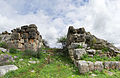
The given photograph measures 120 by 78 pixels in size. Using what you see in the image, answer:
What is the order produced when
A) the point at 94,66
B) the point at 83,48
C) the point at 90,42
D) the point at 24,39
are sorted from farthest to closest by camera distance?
the point at 24,39 < the point at 90,42 < the point at 83,48 < the point at 94,66

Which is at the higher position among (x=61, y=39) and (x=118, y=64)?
(x=61, y=39)

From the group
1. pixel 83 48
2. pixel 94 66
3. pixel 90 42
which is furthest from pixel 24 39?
pixel 94 66

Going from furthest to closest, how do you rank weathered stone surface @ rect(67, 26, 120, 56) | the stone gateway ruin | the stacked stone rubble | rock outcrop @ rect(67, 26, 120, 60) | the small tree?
the small tree < the stone gateway ruin < weathered stone surface @ rect(67, 26, 120, 56) < rock outcrop @ rect(67, 26, 120, 60) < the stacked stone rubble

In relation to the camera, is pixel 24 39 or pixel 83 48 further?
pixel 24 39

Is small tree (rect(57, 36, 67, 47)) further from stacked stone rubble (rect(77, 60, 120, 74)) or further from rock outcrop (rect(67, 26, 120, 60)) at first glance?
stacked stone rubble (rect(77, 60, 120, 74))

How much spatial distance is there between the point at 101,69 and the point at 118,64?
1865 millimetres

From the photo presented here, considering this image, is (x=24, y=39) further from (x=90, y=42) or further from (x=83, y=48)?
(x=90, y=42)

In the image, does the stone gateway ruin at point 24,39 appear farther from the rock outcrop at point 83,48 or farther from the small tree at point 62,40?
the small tree at point 62,40

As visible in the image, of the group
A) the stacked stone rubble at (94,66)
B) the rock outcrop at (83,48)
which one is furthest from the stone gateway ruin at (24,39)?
the stacked stone rubble at (94,66)

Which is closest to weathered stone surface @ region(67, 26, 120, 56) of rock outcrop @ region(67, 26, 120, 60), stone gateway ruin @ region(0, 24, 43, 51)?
rock outcrop @ region(67, 26, 120, 60)

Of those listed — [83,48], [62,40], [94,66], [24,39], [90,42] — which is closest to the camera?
[94,66]

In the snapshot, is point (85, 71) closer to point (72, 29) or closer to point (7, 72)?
point (7, 72)

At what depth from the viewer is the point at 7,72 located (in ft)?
16.6

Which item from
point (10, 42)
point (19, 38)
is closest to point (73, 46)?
point (19, 38)
